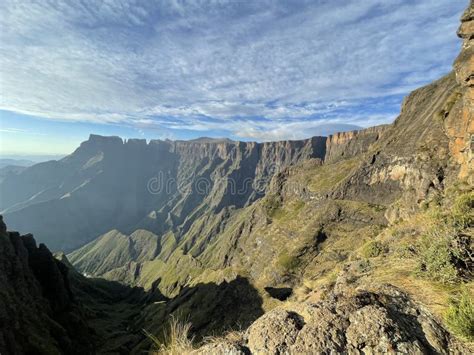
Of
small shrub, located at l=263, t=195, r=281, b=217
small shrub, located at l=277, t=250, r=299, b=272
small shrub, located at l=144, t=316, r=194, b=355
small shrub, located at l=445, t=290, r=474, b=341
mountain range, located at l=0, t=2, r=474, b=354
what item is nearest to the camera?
small shrub, located at l=445, t=290, r=474, b=341

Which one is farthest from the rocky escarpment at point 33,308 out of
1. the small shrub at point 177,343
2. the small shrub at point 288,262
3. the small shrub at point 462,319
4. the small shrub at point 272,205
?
the small shrub at point 272,205

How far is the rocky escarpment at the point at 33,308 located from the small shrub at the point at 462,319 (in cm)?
4709

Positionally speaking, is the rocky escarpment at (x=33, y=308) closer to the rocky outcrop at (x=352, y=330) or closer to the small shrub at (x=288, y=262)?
the rocky outcrop at (x=352, y=330)

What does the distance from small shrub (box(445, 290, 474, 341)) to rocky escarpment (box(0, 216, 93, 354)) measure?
47.1 meters

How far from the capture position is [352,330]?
5789 mm

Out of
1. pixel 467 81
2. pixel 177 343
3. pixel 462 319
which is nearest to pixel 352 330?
pixel 462 319

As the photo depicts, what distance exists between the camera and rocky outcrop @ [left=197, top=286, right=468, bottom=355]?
5.48m

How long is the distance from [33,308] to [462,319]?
271 feet

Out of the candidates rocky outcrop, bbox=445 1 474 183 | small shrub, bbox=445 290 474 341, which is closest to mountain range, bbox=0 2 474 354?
small shrub, bbox=445 290 474 341

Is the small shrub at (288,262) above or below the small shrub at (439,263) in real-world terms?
below

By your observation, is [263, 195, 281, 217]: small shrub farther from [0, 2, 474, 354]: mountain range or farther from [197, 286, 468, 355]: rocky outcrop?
[197, 286, 468, 355]: rocky outcrop

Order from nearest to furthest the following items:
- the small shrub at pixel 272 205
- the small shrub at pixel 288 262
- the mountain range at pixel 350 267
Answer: the mountain range at pixel 350 267
the small shrub at pixel 288 262
the small shrub at pixel 272 205

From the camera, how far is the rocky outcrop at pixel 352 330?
5.48 m

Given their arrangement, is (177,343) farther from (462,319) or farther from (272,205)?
(272,205)
